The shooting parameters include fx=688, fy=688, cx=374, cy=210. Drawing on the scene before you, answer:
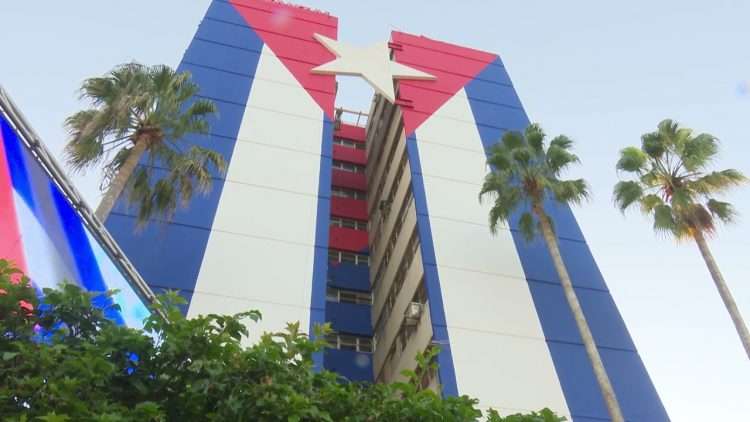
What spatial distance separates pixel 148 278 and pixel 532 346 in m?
12.7

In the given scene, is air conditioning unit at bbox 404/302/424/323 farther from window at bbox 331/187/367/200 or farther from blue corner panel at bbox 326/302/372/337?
window at bbox 331/187/367/200

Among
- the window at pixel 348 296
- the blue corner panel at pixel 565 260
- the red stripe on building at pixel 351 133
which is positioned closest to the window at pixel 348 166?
the red stripe on building at pixel 351 133

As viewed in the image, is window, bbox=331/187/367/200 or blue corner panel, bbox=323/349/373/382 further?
window, bbox=331/187/367/200

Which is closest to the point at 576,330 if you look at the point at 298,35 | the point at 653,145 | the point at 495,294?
the point at 495,294

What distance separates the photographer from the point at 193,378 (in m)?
7.59

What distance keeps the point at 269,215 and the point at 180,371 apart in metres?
17.1

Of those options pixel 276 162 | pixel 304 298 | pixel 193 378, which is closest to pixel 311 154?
pixel 276 162

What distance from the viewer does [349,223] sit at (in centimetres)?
3825

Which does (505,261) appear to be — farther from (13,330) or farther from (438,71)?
(13,330)

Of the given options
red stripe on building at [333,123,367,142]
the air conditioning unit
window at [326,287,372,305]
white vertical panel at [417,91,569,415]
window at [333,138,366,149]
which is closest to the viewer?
white vertical panel at [417,91,569,415]

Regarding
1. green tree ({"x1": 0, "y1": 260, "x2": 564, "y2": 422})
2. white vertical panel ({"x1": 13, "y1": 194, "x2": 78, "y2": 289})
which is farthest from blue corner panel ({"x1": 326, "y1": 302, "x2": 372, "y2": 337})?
green tree ({"x1": 0, "y1": 260, "x2": 564, "y2": 422})

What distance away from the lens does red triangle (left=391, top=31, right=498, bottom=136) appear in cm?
3250

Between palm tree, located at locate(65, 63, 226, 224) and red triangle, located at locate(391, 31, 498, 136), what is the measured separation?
480 inches

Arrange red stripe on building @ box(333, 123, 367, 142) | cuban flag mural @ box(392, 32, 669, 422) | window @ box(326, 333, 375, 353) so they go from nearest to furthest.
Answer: cuban flag mural @ box(392, 32, 669, 422) → window @ box(326, 333, 375, 353) → red stripe on building @ box(333, 123, 367, 142)
